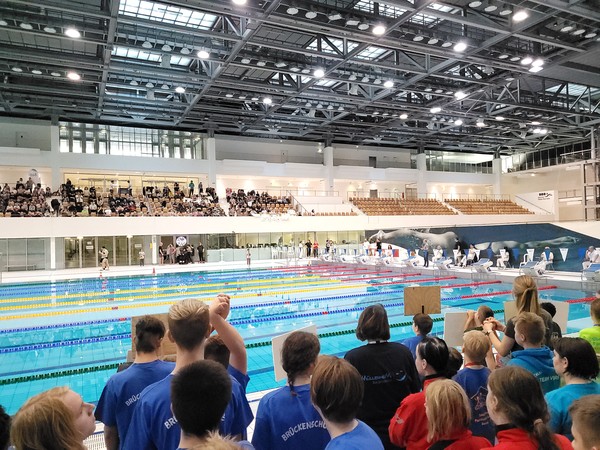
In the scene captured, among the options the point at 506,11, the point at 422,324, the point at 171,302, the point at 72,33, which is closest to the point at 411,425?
the point at 422,324

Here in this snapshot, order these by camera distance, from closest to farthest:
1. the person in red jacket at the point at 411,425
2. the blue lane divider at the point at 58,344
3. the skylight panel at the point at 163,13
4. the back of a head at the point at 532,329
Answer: the person in red jacket at the point at 411,425 < the back of a head at the point at 532,329 < the blue lane divider at the point at 58,344 < the skylight panel at the point at 163,13

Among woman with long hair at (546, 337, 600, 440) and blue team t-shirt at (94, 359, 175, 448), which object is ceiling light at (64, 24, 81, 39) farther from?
woman with long hair at (546, 337, 600, 440)

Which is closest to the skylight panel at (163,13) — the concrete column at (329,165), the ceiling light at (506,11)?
the ceiling light at (506,11)

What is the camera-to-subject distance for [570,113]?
22312 millimetres

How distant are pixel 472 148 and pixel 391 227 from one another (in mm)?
15420

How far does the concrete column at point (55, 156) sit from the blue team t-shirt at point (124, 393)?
24650mm

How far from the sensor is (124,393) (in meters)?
2.16

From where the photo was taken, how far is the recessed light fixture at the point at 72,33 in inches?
508

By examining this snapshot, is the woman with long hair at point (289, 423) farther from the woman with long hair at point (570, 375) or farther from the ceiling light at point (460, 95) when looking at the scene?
the ceiling light at point (460, 95)

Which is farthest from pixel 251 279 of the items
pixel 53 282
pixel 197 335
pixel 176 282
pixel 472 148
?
pixel 472 148

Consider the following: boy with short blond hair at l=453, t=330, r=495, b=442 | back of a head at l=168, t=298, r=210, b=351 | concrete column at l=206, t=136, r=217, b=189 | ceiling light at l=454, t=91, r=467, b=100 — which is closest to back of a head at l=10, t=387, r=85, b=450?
back of a head at l=168, t=298, r=210, b=351

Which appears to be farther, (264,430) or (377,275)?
(377,275)

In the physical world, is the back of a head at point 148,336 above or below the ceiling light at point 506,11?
below

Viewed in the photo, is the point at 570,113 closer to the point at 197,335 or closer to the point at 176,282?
the point at 176,282
